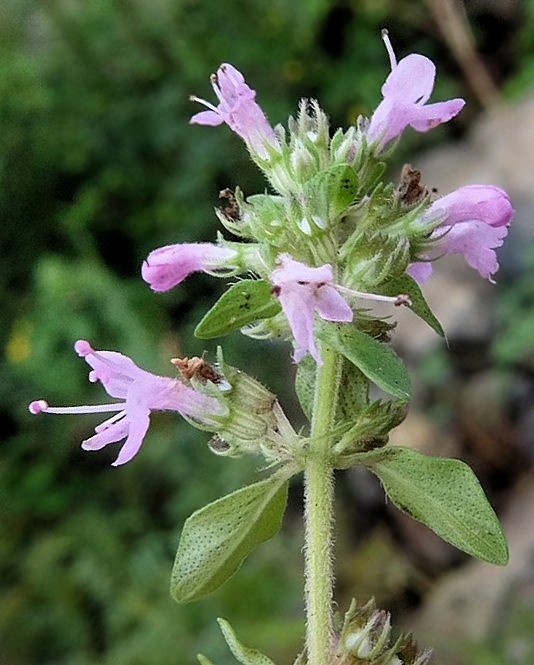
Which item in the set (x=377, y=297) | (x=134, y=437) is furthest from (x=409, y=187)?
(x=134, y=437)

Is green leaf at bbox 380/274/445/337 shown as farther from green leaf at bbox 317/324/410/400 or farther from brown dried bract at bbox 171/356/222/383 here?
brown dried bract at bbox 171/356/222/383

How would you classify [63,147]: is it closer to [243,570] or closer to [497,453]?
[243,570]

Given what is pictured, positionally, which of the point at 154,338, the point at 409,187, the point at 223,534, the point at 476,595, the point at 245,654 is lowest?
the point at 476,595

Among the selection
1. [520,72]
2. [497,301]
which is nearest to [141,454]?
[497,301]

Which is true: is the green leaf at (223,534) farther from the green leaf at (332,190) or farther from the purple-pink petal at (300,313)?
the green leaf at (332,190)

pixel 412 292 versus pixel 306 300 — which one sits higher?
pixel 306 300

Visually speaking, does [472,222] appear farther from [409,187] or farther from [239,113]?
[239,113]
